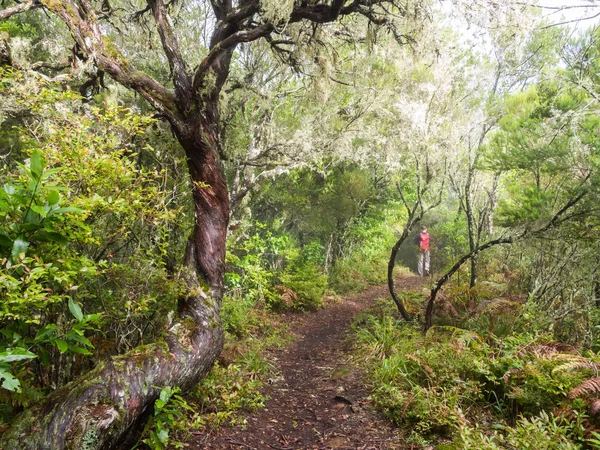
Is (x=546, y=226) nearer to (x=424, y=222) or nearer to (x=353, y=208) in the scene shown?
(x=353, y=208)

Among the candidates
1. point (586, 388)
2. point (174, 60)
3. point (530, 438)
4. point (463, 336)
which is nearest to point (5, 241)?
point (174, 60)

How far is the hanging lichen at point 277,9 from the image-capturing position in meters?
4.20

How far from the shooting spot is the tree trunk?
2352mm

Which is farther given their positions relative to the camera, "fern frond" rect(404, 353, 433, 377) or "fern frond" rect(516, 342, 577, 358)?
"fern frond" rect(404, 353, 433, 377)

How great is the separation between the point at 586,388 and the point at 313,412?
9.59 ft

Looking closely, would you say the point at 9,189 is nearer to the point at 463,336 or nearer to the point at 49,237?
the point at 49,237

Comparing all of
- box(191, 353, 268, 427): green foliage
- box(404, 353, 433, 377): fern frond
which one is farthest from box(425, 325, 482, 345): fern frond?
box(191, 353, 268, 427): green foliage

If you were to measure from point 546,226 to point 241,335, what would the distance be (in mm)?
5719

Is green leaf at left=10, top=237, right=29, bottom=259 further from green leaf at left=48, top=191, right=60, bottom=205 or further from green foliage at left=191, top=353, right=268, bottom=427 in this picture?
green foliage at left=191, top=353, right=268, bottom=427

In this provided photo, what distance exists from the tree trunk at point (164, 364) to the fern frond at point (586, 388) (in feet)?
12.7

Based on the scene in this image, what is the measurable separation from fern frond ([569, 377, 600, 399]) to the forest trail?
5.51 feet

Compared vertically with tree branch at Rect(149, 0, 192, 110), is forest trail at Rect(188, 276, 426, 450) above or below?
below

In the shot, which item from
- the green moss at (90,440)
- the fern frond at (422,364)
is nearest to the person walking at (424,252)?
the fern frond at (422,364)

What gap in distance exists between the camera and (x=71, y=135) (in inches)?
118
